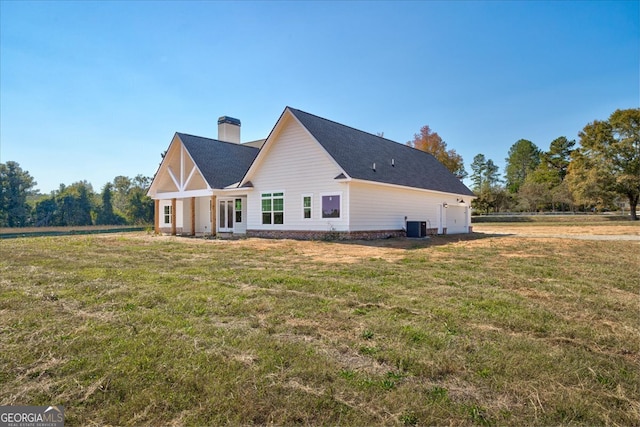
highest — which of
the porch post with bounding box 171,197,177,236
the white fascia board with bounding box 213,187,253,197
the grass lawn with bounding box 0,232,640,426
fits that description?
the white fascia board with bounding box 213,187,253,197

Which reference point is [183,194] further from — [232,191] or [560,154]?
[560,154]

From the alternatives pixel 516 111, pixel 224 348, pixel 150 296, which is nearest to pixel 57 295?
pixel 150 296

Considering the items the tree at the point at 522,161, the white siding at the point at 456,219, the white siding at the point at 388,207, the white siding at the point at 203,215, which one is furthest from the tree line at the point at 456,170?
the tree at the point at 522,161

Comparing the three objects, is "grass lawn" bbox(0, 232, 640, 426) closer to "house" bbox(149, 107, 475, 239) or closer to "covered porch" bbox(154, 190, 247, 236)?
"house" bbox(149, 107, 475, 239)

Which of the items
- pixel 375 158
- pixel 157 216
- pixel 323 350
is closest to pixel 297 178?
pixel 375 158

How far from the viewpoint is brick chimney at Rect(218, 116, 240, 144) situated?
26.4 meters

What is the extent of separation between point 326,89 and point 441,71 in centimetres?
642

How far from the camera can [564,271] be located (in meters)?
7.15

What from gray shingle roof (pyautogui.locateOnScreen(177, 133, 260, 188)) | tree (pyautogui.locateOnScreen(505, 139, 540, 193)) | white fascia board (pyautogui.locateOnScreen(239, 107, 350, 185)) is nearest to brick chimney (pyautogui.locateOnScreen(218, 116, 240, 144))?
gray shingle roof (pyautogui.locateOnScreen(177, 133, 260, 188))

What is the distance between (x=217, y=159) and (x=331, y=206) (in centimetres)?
925

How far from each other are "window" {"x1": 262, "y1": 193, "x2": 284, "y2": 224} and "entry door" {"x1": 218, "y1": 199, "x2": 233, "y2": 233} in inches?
135

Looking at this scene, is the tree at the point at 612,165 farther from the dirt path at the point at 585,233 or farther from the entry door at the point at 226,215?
the entry door at the point at 226,215

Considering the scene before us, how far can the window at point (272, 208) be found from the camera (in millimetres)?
17453

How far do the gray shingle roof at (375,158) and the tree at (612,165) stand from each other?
22.5 meters
